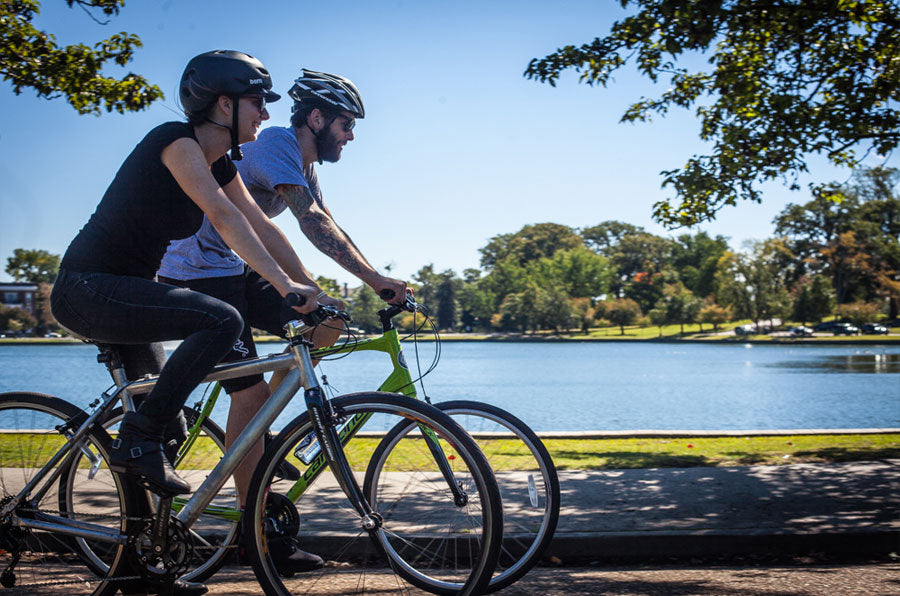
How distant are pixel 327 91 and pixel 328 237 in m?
0.70

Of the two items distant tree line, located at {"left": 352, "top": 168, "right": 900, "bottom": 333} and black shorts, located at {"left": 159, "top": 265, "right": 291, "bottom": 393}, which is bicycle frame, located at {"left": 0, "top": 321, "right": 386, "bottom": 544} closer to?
black shorts, located at {"left": 159, "top": 265, "right": 291, "bottom": 393}

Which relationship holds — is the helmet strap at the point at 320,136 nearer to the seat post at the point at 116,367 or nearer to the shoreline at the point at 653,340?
the seat post at the point at 116,367

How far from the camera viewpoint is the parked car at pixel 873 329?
249 ft

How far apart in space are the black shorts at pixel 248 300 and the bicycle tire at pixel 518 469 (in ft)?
2.50

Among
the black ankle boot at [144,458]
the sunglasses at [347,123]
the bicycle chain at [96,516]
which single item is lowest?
the bicycle chain at [96,516]

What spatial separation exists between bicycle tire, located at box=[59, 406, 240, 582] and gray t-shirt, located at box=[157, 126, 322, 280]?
2.32ft

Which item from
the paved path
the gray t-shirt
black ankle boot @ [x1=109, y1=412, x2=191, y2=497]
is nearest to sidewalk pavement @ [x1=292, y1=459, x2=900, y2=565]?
the paved path

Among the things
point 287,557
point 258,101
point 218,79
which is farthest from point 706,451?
point 218,79

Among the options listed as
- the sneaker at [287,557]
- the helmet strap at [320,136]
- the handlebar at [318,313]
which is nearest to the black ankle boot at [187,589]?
the sneaker at [287,557]

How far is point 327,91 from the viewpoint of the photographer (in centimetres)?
341

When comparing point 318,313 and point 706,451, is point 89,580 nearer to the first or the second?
point 318,313

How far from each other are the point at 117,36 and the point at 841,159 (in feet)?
27.7

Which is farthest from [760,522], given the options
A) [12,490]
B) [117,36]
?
[117,36]

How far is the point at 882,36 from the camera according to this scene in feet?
22.2
